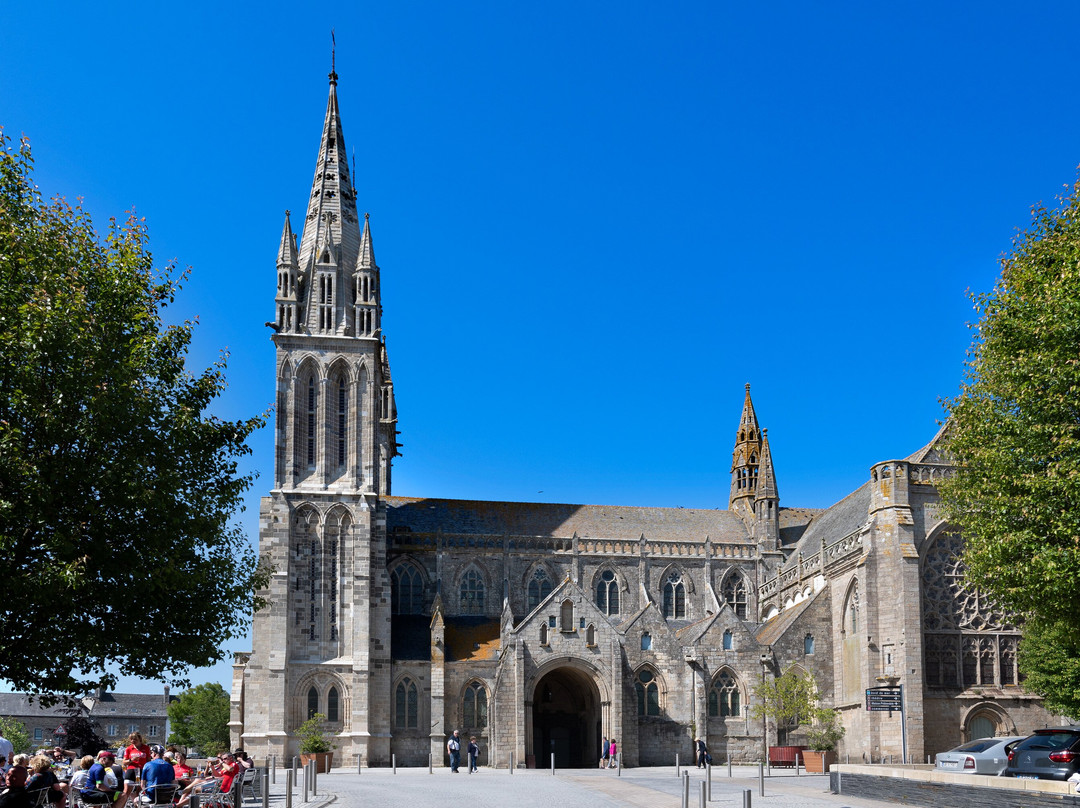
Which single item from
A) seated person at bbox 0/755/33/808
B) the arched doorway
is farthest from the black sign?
seated person at bbox 0/755/33/808

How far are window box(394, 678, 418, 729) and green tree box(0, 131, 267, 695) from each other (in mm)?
33713

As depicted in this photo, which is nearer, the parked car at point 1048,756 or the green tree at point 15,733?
the parked car at point 1048,756

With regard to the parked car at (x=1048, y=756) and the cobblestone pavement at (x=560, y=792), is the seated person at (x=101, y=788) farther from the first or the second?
the parked car at (x=1048, y=756)

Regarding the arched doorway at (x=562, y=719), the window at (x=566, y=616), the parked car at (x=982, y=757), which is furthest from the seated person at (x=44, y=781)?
the arched doorway at (x=562, y=719)

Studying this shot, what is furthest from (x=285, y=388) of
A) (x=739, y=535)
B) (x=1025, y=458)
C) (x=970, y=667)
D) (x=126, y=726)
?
(x=126, y=726)

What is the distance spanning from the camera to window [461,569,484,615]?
61.5 metres

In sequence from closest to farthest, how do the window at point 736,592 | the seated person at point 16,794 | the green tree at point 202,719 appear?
the seated person at point 16,794, the window at point 736,592, the green tree at point 202,719

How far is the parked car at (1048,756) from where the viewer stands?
23.2 metres

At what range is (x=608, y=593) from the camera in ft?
208

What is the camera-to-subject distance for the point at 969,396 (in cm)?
2994

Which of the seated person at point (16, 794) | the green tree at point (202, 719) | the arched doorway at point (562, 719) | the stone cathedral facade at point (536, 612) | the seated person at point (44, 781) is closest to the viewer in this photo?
the seated person at point (16, 794)

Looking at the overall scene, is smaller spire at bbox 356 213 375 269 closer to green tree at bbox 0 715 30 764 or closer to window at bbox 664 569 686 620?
window at bbox 664 569 686 620

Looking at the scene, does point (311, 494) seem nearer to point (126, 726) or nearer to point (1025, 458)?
point (1025, 458)

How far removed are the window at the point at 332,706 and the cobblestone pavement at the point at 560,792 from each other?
39.4ft
